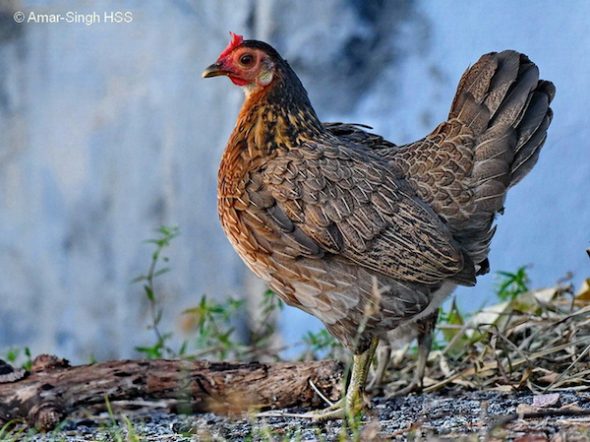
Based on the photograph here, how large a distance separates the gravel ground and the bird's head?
119 centimetres

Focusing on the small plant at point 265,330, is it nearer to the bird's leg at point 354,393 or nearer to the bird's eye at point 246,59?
the bird's leg at point 354,393

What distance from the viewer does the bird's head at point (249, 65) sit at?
10.9ft

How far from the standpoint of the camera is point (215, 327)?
447cm

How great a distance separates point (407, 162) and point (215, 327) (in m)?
1.63

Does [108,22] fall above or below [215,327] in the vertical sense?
above

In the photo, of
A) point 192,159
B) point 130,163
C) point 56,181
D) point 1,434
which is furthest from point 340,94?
point 1,434

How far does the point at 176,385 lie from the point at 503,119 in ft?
4.74

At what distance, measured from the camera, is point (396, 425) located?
2760mm

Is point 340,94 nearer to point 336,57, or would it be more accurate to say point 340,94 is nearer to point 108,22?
point 336,57

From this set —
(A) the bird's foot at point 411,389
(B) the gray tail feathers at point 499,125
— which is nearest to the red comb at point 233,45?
(B) the gray tail feathers at point 499,125

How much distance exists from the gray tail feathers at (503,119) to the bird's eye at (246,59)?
76 centimetres

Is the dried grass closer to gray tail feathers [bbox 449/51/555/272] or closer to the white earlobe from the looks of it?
gray tail feathers [bbox 449/51/555/272]

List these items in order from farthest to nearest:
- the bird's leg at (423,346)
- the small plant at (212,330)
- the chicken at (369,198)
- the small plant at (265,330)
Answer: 1. the small plant at (265,330)
2. the small plant at (212,330)
3. the bird's leg at (423,346)
4. the chicken at (369,198)

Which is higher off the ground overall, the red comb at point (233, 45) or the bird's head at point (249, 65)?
the red comb at point (233, 45)
